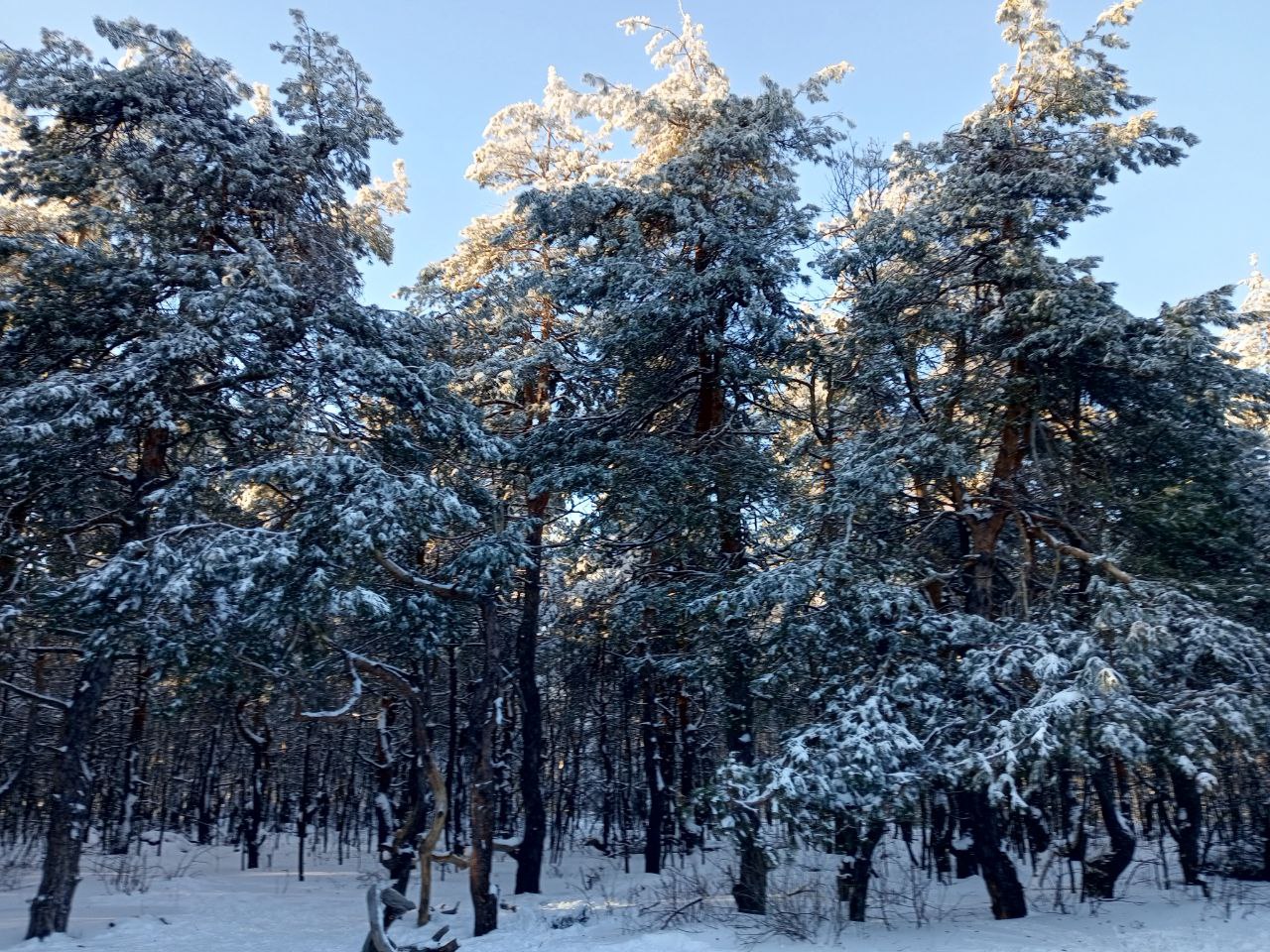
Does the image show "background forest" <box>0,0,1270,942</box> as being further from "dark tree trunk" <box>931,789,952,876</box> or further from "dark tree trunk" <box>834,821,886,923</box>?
"dark tree trunk" <box>931,789,952,876</box>

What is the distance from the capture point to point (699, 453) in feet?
46.8

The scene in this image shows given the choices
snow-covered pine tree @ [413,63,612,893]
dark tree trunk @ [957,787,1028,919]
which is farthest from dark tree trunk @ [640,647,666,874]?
dark tree trunk @ [957,787,1028,919]

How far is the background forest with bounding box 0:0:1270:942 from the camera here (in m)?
10.4

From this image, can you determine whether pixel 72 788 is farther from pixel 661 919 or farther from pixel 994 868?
pixel 994 868

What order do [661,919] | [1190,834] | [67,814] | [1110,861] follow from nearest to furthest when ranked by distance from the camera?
[67,814] → [661,919] → [1110,861] → [1190,834]

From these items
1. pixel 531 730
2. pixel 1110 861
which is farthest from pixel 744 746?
pixel 1110 861

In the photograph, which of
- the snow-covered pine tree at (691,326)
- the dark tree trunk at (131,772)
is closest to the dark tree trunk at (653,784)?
the snow-covered pine tree at (691,326)

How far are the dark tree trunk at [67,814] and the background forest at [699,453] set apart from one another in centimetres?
6

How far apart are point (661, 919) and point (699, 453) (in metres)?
7.05

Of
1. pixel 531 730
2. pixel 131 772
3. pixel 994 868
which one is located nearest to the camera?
pixel 994 868

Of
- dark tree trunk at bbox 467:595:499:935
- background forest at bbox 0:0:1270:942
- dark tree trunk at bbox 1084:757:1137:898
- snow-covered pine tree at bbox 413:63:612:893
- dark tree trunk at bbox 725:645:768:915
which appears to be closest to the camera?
background forest at bbox 0:0:1270:942

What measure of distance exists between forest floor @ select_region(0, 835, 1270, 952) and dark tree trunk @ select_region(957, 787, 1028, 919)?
0.35 metres

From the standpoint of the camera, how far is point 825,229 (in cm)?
1644

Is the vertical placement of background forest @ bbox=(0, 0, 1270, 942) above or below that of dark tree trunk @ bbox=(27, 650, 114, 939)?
above
